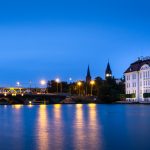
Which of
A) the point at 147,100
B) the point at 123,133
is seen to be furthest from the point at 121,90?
the point at 123,133

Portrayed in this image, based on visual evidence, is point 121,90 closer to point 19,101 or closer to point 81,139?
point 19,101

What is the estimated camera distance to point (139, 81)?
525 ft

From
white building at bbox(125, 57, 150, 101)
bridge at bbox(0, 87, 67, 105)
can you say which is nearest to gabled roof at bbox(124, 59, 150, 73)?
white building at bbox(125, 57, 150, 101)

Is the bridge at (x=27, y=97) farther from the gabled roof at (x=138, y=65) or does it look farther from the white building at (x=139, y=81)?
the gabled roof at (x=138, y=65)

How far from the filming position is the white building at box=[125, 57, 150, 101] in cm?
15350

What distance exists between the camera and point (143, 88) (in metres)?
156

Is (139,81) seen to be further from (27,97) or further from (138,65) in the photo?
(27,97)

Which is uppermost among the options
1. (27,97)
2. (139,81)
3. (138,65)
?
(138,65)

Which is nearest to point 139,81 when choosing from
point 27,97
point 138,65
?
point 138,65

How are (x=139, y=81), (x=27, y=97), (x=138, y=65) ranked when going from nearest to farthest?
(x=139, y=81), (x=138, y=65), (x=27, y=97)

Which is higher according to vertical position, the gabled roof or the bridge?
the gabled roof

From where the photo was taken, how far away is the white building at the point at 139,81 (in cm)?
15350

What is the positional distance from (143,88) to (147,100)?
30.2 ft

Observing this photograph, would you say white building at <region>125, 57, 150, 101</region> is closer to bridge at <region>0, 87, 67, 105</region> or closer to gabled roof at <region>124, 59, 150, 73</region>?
gabled roof at <region>124, 59, 150, 73</region>
